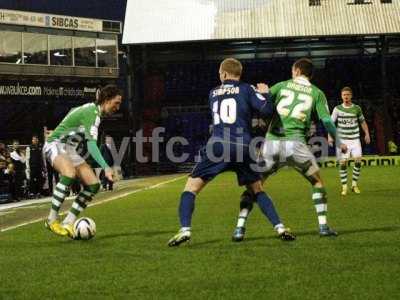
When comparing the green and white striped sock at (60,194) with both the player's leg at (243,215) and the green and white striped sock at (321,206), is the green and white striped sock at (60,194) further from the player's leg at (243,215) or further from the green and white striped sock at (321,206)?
the green and white striped sock at (321,206)

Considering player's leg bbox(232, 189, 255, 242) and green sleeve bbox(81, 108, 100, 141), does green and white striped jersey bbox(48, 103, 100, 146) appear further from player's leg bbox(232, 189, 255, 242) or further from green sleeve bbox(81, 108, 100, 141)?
player's leg bbox(232, 189, 255, 242)

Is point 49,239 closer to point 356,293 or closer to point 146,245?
point 146,245

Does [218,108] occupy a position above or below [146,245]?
above

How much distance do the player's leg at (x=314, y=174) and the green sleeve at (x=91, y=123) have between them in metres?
2.64

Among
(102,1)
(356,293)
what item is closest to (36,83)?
(102,1)

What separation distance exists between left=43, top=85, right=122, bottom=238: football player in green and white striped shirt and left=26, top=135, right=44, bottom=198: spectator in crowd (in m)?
12.9

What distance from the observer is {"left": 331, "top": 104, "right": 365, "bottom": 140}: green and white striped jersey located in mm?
17844

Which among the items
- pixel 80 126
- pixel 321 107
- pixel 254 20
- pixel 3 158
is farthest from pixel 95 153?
pixel 254 20

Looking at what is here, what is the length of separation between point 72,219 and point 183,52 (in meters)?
37.8

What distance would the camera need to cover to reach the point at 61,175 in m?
10.4

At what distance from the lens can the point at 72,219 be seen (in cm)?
1038

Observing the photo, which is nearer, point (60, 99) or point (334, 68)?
point (60, 99)

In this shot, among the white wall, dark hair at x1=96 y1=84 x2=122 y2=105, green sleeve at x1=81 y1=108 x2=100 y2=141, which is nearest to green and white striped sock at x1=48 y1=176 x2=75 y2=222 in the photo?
green sleeve at x1=81 y1=108 x2=100 y2=141

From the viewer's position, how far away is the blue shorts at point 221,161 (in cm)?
866
